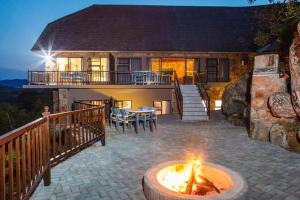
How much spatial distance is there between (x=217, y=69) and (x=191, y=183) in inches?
706

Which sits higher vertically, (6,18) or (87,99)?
(6,18)

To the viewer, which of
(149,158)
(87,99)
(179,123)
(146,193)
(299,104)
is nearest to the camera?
(146,193)

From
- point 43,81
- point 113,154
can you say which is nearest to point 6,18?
point 43,81

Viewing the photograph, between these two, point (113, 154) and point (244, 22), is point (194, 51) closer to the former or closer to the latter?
point (244, 22)

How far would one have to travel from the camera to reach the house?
17891mm

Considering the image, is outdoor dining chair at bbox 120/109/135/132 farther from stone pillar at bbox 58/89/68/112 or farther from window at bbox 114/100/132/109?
stone pillar at bbox 58/89/68/112

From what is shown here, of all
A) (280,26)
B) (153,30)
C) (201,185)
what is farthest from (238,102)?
(153,30)

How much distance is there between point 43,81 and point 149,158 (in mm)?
13544

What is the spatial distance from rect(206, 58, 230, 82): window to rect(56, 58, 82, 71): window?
10.7 meters

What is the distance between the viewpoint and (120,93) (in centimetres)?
1820

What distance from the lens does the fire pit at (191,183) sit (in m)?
3.77

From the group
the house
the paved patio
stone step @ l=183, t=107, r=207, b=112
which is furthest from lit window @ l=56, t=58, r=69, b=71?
the paved patio

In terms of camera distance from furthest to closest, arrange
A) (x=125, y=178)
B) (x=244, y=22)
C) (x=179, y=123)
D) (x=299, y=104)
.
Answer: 1. (x=244, y=22)
2. (x=179, y=123)
3. (x=299, y=104)
4. (x=125, y=178)

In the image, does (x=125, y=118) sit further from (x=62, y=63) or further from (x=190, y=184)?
(x=62, y=63)
